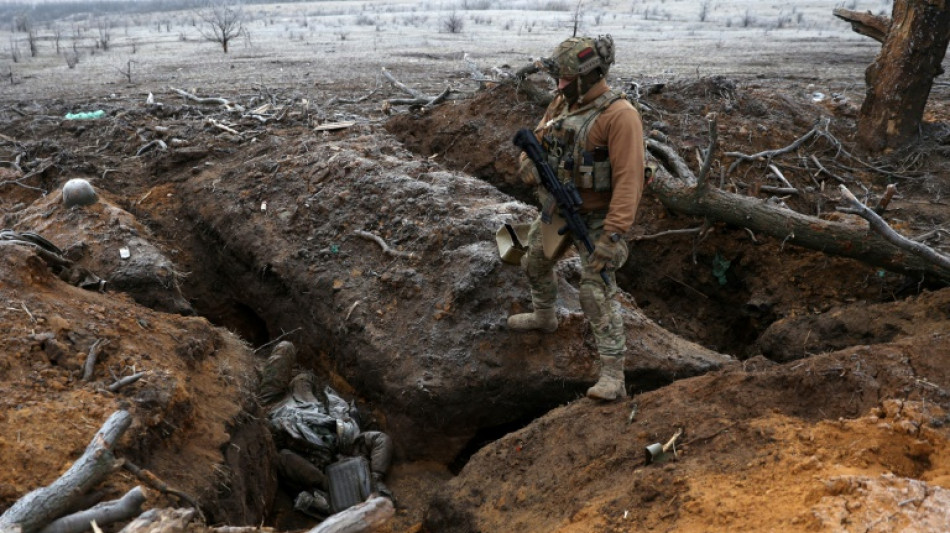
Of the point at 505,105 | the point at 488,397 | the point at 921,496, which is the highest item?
the point at 505,105

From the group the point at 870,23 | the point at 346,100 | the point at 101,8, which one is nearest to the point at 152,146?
the point at 346,100

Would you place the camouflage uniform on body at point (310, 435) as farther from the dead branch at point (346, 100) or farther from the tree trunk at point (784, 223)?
the dead branch at point (346, 100)

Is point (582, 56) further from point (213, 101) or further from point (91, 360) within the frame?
point (213, 101)

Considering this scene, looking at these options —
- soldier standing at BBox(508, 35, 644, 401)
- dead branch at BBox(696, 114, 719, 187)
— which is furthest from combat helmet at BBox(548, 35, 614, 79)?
dead branch at BBox(696, 114, 719, 187)

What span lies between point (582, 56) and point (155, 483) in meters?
→ 3.16

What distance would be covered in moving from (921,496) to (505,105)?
6694mm

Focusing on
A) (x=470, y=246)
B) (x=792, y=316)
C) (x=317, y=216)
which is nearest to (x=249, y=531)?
(x=470, y=246)

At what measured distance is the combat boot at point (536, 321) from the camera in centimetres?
518

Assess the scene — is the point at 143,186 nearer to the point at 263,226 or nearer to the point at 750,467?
the point at 263,226

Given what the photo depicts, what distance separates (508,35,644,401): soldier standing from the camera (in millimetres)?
4105

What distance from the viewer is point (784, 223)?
20.7 feet

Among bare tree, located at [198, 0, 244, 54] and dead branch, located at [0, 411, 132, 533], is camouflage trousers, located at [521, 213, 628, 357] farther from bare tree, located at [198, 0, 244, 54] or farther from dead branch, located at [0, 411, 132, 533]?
bare tree, located at [198, 0, 244, 54]

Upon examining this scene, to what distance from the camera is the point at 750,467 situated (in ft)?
11.3

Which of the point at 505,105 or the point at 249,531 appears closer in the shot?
the point at 249,531
